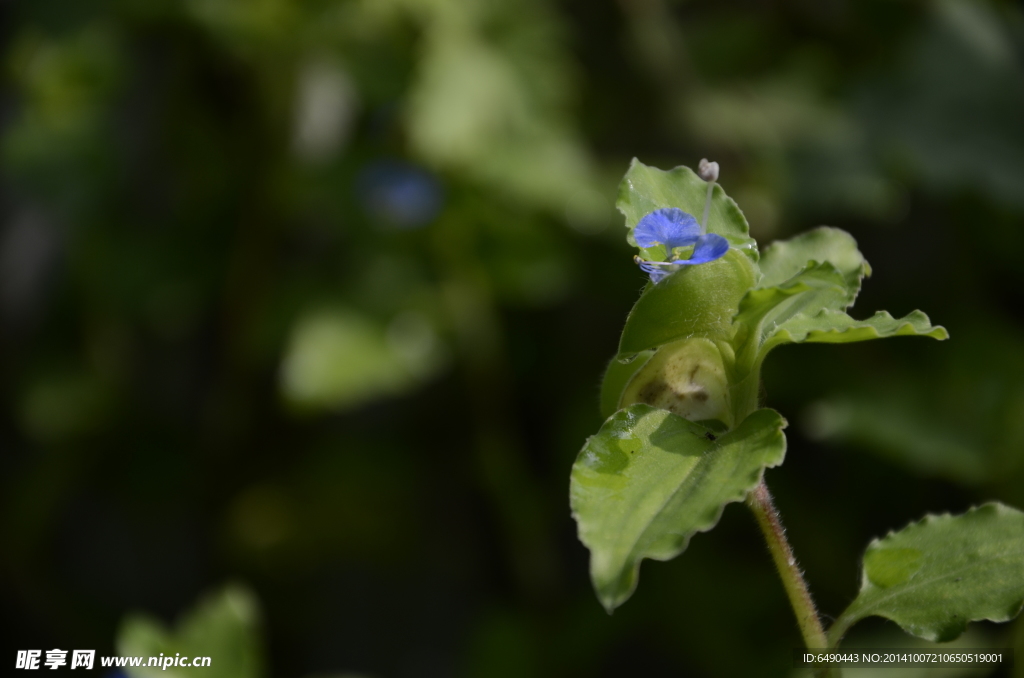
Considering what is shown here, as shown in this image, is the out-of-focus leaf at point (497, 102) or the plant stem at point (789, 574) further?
the out-of-focus leaf at point (497, 102)

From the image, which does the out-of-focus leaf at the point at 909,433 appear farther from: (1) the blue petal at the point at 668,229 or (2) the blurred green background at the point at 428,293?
(1) the blue petal at the point at 668,229

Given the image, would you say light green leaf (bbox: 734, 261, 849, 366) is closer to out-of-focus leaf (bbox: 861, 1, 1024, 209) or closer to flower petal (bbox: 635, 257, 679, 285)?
flower petal (bbox: 635, 257, 679, 285)

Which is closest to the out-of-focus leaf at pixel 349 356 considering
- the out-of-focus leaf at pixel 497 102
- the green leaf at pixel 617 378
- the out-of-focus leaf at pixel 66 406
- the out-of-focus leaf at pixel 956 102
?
the out-of-focus leaf at pixel 497 102

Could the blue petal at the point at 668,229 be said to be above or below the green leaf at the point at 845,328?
above

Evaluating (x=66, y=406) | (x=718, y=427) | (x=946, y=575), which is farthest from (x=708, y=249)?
(x=66, y=406)

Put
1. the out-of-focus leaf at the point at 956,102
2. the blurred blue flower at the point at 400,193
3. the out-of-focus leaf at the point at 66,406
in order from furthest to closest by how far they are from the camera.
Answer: the out-of-focus leaf at the point at 66,406, the blurred blue flower at the point at 400,193, the out-of-focus leaf at the point at 956,102

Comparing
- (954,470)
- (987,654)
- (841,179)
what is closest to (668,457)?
(987,654)
